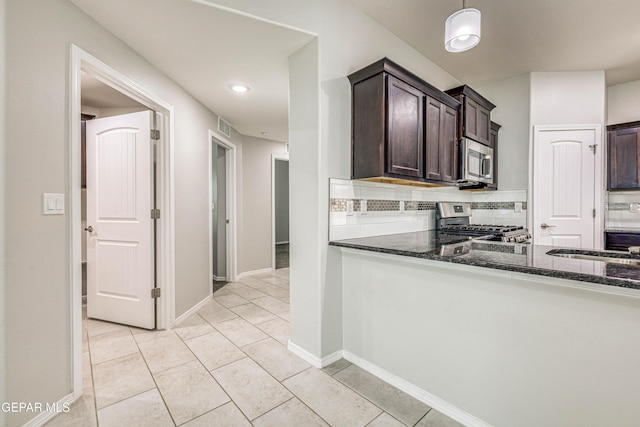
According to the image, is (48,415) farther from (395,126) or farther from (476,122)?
(476,122)

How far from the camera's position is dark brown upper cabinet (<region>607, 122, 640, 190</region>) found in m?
3.26

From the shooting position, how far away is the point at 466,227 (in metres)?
3.09

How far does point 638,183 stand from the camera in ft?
10.6

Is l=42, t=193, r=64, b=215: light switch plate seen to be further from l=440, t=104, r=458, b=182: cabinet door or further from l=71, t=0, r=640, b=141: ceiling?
l=440, t=104, r=458, b=182: cabinet door

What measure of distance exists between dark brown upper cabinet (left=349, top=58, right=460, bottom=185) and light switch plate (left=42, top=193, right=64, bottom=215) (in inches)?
74.7

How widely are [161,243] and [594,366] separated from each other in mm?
3067

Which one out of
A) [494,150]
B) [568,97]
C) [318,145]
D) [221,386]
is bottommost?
[221,386]

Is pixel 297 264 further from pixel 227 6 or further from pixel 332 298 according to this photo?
pixel 227 6

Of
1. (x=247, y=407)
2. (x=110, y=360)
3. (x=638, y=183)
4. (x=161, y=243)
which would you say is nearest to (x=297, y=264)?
(x=247, y=407)

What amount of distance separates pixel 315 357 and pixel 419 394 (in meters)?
0.74

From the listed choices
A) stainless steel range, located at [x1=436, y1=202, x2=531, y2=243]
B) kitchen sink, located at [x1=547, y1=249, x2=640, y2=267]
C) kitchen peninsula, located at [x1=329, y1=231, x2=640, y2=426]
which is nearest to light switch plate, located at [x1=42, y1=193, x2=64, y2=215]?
kitchen peninsula, located at [x1=329, y1=231, x2=640, y2=426]

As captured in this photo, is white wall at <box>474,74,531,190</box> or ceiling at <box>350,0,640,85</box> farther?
white wall at <box>474,74,531,190</box>

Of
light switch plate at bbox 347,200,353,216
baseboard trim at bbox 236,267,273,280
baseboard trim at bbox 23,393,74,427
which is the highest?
light switch plate at bbox 347,200,353,216

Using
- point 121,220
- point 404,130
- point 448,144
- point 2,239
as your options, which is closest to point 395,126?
point 404,130
